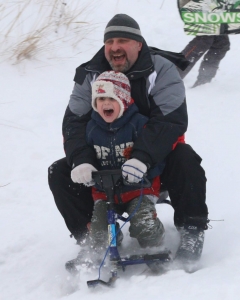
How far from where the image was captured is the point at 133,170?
9.10 ft

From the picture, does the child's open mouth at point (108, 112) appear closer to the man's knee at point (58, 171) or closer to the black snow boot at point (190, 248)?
the man's knee at point (58, 171)

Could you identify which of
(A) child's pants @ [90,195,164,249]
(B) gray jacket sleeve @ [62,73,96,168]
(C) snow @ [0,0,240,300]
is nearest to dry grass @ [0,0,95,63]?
(C) snow @ [0,0,240,300]

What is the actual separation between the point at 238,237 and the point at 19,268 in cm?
120

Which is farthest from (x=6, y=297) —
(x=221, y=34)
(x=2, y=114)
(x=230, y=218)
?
(x=221, y=34)

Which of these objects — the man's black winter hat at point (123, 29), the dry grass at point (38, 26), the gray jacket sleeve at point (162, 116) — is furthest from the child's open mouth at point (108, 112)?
the dry grass at point (38, 26)

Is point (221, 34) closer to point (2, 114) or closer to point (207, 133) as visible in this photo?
point (207, 133)

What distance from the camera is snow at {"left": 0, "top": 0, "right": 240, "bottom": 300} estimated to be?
2.63 metres

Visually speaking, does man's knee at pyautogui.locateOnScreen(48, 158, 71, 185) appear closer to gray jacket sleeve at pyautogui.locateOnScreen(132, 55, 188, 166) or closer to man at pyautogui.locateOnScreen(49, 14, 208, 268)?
man at pyautogui.locateOnScreen(49, 14, 208, 268)

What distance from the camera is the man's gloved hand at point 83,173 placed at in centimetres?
285

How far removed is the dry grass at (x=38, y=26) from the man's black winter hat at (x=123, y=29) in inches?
108

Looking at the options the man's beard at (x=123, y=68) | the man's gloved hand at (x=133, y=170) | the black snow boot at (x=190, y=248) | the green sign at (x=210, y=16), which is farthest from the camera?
the green sign at (x=210, y=16)

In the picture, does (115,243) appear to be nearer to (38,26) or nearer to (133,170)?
(133,170)

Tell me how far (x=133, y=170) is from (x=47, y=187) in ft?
5.05

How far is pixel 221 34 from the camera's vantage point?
5801 millimetres
